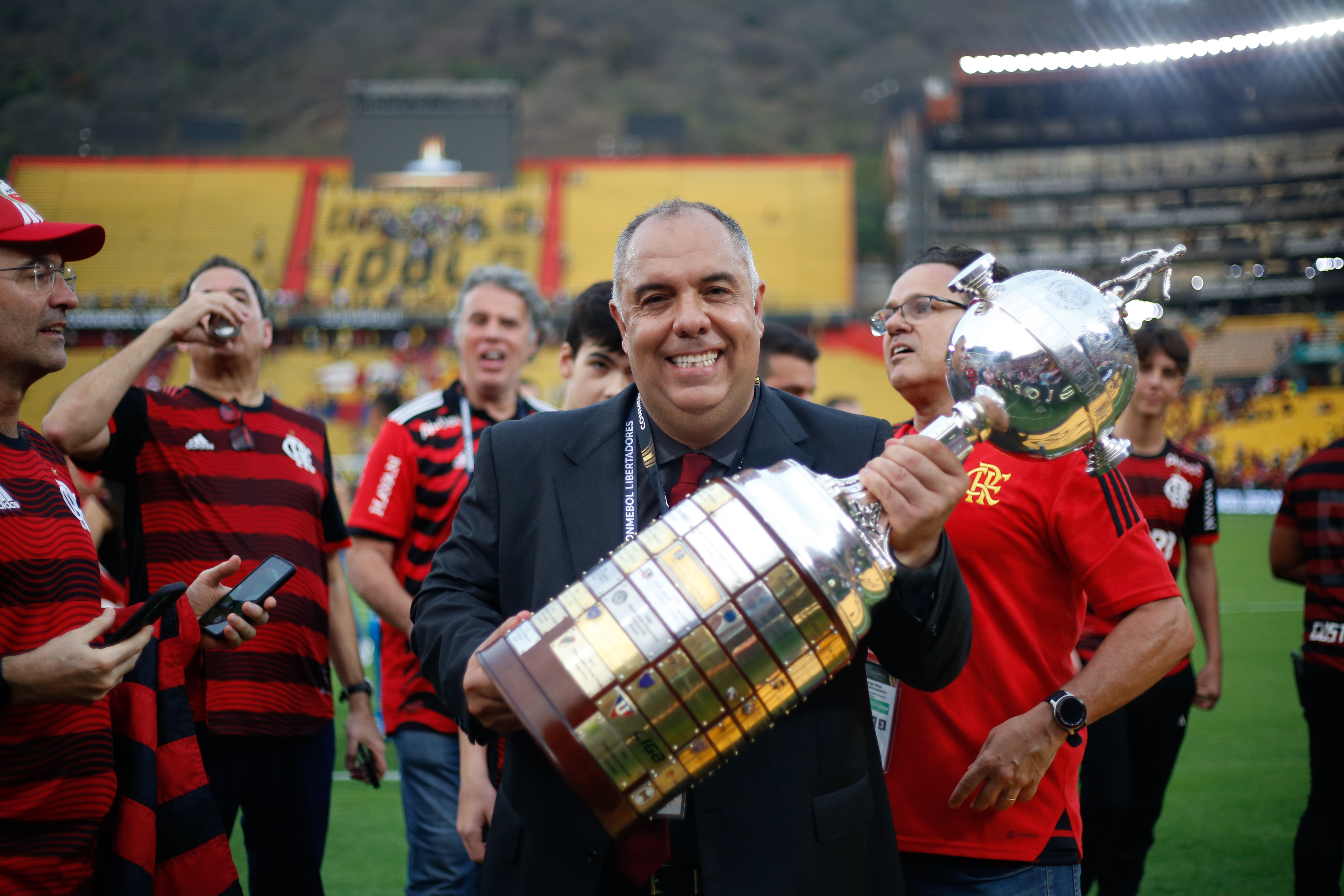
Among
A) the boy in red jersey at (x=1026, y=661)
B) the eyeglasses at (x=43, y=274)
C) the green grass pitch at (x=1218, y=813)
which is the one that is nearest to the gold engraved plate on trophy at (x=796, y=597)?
the boy in red jersey at (x=1026, y=661)

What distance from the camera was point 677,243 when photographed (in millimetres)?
1521

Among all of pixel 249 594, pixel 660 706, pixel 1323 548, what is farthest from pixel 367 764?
pixel 1323 548

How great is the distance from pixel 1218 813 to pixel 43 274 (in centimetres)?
574

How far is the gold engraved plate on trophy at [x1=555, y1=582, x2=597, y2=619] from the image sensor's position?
1208 mm

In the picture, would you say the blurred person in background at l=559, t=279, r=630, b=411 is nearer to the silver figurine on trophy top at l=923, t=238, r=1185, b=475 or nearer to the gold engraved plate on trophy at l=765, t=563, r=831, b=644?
the silver figurine on trophy top at l=923, t=238, r=1185, b=475

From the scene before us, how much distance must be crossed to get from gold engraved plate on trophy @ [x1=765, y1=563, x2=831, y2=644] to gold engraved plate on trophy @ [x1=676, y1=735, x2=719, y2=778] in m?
0.19

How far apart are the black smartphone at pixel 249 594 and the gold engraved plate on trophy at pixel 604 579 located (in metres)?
0.96

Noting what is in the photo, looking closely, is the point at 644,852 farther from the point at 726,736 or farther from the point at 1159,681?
the point at 1159,681

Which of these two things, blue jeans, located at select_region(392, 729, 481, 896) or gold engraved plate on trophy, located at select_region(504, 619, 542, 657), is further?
blue jeans, located at select_region(392, 729, 481, 896)

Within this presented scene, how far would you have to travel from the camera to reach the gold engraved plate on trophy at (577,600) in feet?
3.96

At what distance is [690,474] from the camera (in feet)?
5.39

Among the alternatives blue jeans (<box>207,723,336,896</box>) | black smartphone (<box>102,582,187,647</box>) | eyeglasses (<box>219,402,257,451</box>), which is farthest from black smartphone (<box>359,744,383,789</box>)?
black smartphone (<box>102,582,187,647</box>)

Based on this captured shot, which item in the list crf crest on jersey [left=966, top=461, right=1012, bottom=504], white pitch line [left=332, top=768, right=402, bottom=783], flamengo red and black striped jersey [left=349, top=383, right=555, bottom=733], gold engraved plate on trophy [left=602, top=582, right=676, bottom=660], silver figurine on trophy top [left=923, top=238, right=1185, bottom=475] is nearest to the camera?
gold engraved plate on trophy [left=602, top=582, right=676, bottom=660]

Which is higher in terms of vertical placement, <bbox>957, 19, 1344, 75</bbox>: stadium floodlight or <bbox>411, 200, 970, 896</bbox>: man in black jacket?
<bbox>957, 19, 1344, 75</bbox>: stadium floodlight
